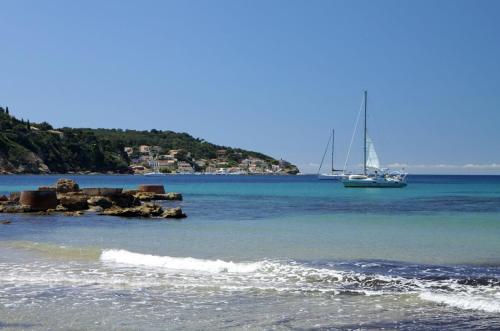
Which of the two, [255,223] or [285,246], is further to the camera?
[255,223]

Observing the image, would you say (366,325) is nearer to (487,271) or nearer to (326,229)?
(487,271)

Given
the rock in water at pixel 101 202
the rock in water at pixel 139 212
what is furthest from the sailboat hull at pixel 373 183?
the rock in water at pixel 139 212

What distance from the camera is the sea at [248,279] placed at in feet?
31.2

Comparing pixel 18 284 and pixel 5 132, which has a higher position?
pixel 5 132

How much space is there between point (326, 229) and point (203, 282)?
42.7 feet

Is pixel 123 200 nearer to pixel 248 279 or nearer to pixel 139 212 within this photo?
pixel 139 212

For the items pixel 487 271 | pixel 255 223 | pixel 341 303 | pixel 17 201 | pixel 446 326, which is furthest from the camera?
pixel 17 201

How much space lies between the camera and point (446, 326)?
9078 millimetres

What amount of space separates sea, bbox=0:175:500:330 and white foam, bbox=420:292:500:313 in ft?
0.06

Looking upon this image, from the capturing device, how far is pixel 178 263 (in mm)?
15234

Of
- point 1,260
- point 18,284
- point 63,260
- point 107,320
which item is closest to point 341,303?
point 107,320

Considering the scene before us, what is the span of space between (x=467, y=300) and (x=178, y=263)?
725 centimetres

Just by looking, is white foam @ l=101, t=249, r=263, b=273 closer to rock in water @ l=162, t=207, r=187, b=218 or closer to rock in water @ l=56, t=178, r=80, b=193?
rock in water @ l=162, t=207, r=187, b=218

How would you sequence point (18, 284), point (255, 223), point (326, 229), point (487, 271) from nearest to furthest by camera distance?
point (18, 284), point (487, 271), point (326, 229), point (255, 223)
